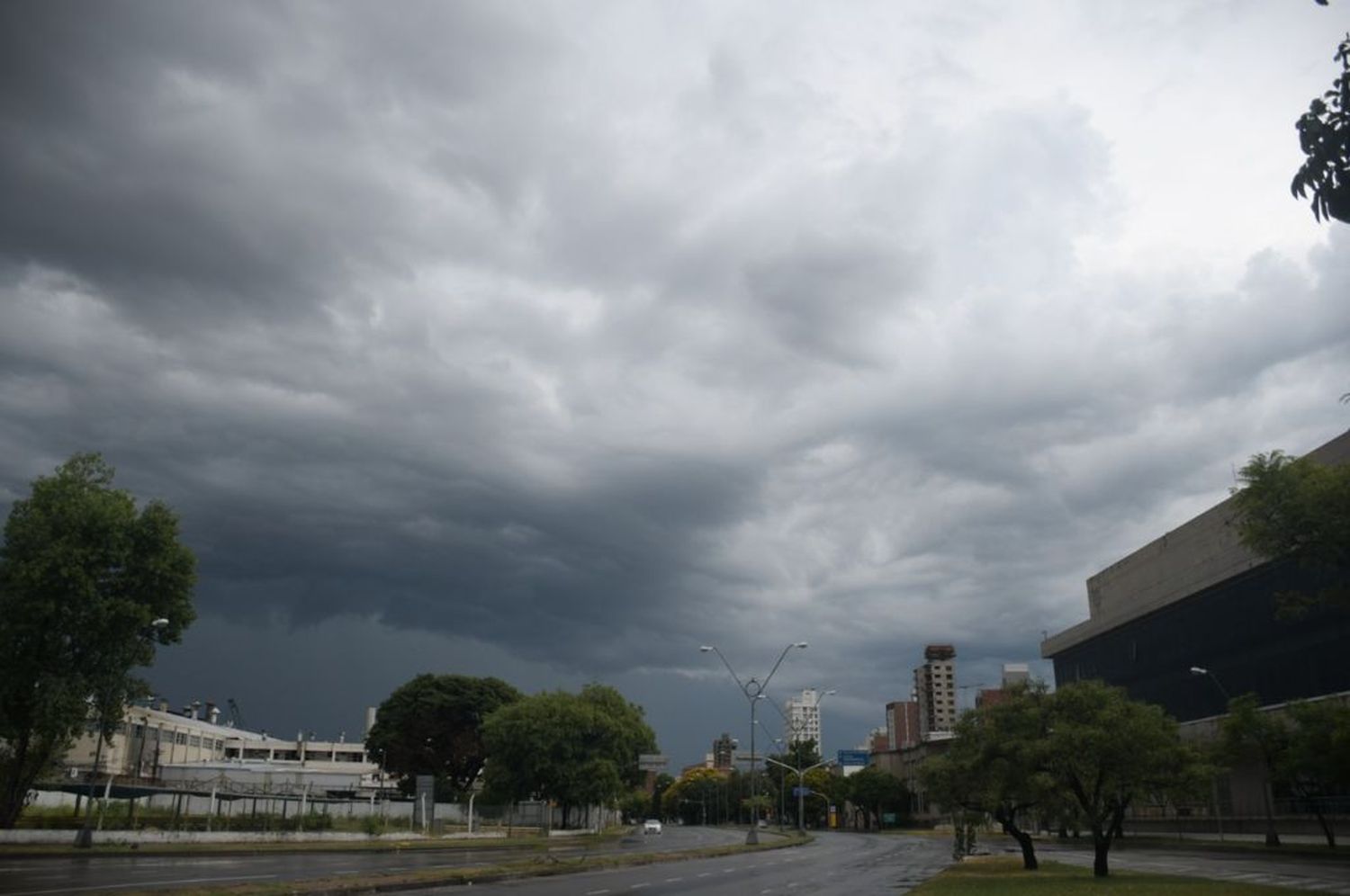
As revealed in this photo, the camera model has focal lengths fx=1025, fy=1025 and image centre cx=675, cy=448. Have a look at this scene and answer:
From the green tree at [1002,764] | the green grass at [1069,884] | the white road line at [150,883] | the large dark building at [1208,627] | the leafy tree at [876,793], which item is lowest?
the leafy tree at [876,793]

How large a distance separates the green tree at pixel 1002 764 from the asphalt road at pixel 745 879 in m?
3.74

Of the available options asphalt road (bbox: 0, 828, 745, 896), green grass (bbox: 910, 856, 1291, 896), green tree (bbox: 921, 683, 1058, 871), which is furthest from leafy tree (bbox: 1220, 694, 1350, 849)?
asphalt road (bbox: 0, 828, 745, 896)

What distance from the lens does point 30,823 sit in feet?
169

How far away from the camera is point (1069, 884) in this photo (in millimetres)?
31875

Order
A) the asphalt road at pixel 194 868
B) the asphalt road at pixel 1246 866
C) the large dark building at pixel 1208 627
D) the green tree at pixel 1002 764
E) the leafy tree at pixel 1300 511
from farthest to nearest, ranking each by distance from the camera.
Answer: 1. the large dark building at pixel 1208 627
2. the green tree at pixel 1002 764
3. the asphalt road at pixel 1246 866
4. the leafy tree at pixel 1300 511
5. the asphalt road at pixel 194 868

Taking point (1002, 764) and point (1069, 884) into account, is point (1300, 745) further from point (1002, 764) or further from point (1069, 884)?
point (1069, 884)

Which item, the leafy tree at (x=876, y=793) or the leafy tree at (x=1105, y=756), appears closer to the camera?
the leafy tree at (x=1105, y=756)

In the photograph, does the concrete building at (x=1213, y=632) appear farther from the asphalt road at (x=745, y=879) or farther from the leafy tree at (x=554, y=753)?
the leafy tree at (x=554, y=753)

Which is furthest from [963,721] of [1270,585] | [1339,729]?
[1270,585]

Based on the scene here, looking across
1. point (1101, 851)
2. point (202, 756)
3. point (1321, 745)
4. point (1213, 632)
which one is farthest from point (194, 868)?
point (202, 756)

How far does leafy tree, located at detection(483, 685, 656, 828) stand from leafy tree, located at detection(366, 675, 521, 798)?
103 feet

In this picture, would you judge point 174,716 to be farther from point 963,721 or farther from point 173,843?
point 963,721

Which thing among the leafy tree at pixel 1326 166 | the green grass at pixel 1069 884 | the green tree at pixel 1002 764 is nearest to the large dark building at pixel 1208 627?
the green tree at pixel 1002 764

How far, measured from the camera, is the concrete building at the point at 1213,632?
269 ft
